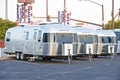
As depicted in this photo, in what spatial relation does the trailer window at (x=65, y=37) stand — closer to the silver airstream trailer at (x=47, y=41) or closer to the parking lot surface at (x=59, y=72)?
the silver airstream trailer at (x=47, y=41)

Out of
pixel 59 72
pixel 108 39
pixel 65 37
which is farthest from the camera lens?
pixel 108 39

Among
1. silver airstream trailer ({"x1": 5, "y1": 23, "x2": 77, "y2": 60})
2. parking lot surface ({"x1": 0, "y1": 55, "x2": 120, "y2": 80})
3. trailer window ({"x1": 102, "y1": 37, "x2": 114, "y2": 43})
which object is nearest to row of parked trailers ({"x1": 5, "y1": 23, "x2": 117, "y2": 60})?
silver airstream trailer ({"x1": 5, "y1": 23, "x2": 77, "y2": 60})

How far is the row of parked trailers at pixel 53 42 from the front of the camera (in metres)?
31.0

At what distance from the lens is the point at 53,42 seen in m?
31.0

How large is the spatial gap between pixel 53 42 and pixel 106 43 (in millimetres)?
8360

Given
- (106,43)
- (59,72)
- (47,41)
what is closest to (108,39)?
(106,43)

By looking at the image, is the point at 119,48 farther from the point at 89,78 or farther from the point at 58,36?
the point at 89,78

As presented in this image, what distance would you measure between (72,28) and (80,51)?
1878 millimetres

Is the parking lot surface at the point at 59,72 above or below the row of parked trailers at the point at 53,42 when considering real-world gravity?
below

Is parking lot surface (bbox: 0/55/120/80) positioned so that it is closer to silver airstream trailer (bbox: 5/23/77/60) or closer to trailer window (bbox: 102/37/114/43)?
silver airstream trailer (bbox: 5/23/77/60)

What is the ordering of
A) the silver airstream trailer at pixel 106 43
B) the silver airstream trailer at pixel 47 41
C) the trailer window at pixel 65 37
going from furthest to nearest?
1. the silver airstream trailer at pixel 106 43
2. the trailer window at pixel 65 37
3. the silver airstream trailer at pixel 47 41

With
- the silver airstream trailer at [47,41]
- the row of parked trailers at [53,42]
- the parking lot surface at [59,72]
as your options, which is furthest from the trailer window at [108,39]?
the parking lot surface at [59,72]

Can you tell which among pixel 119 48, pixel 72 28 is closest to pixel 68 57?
pixel 72 28

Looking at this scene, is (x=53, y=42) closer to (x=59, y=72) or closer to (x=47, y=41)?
(x=47, y=41)
